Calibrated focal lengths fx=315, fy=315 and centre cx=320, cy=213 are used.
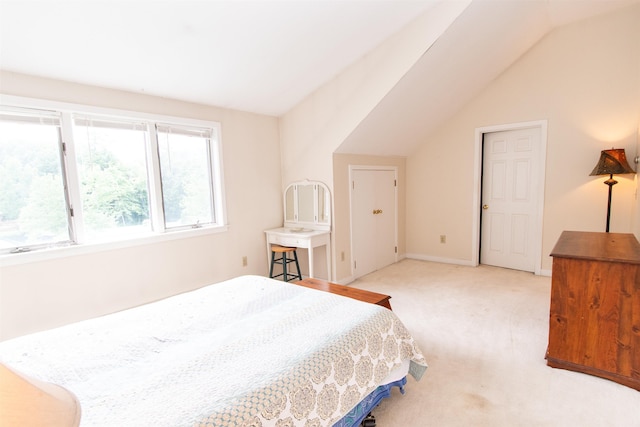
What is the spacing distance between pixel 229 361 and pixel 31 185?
7.87 ft

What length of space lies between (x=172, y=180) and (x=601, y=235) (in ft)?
13.0

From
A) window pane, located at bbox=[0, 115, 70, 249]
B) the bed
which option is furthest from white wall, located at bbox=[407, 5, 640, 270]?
window pane, located at bbox=[0, 115, 70, 249]

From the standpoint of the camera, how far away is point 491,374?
2.05 metres

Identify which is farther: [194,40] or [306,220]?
[306,220]

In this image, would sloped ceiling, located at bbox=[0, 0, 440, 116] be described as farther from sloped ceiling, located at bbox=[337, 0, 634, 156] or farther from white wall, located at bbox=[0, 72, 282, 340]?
sloped ceiling, located at bbox=[337, 0, 634, 156]

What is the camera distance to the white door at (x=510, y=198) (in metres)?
3.99

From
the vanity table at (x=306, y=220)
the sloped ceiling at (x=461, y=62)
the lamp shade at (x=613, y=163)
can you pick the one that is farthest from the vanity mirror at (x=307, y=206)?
the lamp shade at (x=613, y=163)

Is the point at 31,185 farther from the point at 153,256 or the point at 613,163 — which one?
the point at 613,163

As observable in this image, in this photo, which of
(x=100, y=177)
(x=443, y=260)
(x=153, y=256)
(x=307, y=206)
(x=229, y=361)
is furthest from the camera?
(x=443, y=260)

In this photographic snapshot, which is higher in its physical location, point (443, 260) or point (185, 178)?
point (185, 178)

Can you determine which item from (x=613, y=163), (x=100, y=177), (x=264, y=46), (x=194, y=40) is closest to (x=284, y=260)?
(x=100, y=177)

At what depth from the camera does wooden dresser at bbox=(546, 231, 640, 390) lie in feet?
6.07

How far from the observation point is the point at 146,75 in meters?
2.72

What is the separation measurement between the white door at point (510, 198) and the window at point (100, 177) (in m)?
3.58
